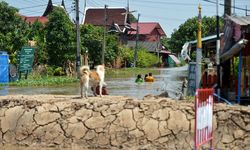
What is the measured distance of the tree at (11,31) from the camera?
35.3 m

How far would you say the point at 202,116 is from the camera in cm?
809

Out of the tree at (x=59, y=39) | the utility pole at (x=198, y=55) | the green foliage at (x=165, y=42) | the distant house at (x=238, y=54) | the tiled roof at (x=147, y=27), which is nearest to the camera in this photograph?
the distant house at (x=238, y=54)

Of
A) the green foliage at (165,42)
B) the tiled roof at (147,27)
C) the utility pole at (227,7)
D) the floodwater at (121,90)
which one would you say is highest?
the tiled roof at (147,27)

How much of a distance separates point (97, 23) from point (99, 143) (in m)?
59.6

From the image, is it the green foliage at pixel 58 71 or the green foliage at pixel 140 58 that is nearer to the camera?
the green foliage at pixel 58 71

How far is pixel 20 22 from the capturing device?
1533 inches

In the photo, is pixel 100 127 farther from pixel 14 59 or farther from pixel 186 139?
pixel 14 59

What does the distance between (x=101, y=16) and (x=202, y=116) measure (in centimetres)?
6456

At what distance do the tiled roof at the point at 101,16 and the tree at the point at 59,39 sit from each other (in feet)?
104

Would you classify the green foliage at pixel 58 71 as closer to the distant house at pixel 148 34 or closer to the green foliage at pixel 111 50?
the green foliage at pixel 111 50

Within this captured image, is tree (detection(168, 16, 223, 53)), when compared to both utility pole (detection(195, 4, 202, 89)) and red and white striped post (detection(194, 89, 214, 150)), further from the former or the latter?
red and white striped post (detection(194, 89, 214, 150))

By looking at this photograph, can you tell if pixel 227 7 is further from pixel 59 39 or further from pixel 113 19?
pixel 113 19

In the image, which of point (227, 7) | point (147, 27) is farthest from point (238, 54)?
point (147, 27)

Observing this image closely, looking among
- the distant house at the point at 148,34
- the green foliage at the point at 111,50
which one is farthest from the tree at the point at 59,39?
the distant house at the point at 148,34
